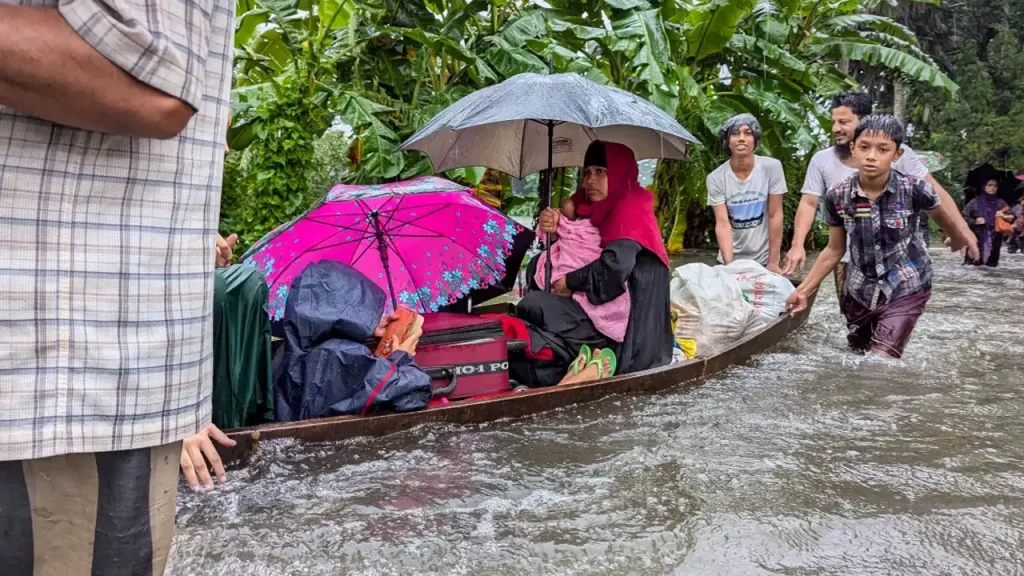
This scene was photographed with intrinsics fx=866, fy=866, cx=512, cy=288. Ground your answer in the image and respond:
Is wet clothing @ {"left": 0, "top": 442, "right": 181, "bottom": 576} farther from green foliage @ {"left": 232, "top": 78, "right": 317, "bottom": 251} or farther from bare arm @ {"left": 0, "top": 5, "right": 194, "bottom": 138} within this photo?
green foliage @ {"left": 232, "top": 78, "right": 317, "bottom": 251}

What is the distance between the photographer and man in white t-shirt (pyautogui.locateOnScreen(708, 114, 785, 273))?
695 cm

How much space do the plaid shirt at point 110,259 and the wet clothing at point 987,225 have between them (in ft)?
44.9

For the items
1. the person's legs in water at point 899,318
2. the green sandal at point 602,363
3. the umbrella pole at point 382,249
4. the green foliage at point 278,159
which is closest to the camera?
the umbrella pole at point 382,249

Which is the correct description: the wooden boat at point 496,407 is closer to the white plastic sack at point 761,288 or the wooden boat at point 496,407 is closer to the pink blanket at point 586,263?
the pink blanket at point 586,263

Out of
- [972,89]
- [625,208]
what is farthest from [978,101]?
[625,208]

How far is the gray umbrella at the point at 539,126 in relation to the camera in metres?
4.68

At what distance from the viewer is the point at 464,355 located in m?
4.50

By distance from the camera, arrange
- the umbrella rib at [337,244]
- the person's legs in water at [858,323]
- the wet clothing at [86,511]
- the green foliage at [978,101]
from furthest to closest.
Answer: the green foliage at [978,101] → the person's legs in water at [858,323] → the umbrella rib at [337,244] → the wet clothing at [86,511]

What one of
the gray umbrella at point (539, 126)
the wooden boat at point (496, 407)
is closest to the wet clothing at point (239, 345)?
the wooden boat at point (496, 407)

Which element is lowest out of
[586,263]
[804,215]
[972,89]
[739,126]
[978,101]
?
[586,263]

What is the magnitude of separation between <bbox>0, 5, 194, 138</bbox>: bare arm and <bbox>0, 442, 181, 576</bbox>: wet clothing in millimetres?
424

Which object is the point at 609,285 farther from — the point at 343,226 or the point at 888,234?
the point at 888,234

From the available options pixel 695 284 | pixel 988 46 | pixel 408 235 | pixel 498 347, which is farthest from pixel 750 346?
pixel 988 46

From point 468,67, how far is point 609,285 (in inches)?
190
